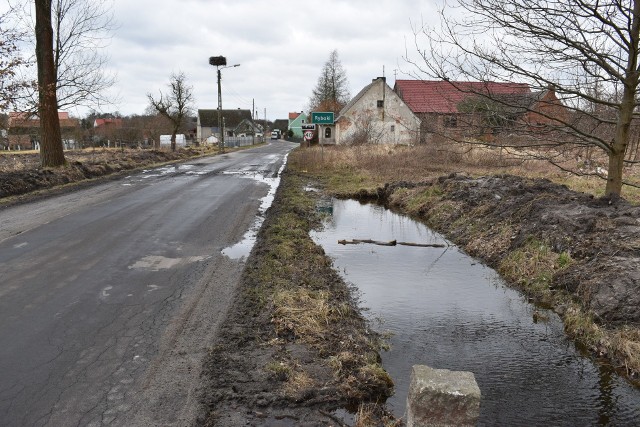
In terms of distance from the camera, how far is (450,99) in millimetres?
7926

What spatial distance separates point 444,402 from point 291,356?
6.47 feet

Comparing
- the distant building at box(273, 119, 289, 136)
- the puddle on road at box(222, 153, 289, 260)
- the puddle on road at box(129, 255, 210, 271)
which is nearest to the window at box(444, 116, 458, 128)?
the puddle on road at box(222, 153, 289, 260)

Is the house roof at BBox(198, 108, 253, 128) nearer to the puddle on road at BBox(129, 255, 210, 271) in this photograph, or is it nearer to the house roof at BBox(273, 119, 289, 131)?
the house roof at BBox(273, 119, 289, 131)

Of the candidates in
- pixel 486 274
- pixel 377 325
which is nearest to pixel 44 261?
pixel 377 325

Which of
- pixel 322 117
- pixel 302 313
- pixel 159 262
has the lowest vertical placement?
pixel 302 313

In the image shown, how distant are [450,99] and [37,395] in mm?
6897

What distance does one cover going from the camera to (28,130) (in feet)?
89.5

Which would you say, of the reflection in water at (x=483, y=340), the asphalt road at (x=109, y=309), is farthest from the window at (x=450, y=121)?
the asphalt road at (x=109, y=309)

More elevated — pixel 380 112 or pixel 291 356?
pixel 380 112

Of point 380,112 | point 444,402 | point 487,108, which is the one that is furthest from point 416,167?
point 380,112

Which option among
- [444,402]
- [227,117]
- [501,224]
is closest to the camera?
[444,402]

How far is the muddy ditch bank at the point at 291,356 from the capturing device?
4074 millimetres

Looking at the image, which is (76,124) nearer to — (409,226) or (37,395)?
(409,226)

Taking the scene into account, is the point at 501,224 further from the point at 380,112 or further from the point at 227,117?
the point at 227,117
